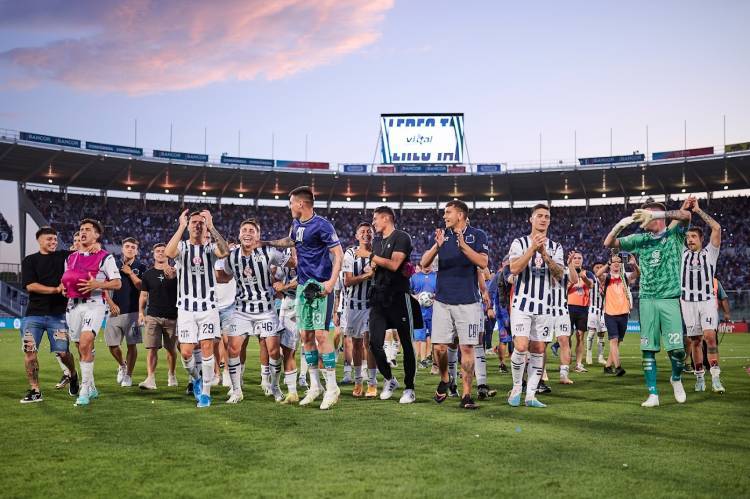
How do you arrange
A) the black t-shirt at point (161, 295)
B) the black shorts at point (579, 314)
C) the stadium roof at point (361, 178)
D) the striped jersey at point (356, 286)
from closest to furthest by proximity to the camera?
1. the striped jersey at point (356, 286)
2. the black t-shirt at point (161, 295)
3. the black shorts at point (579, 314)
4. the stadium roof at point (361, 178)

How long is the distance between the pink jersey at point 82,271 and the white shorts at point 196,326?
123 cm

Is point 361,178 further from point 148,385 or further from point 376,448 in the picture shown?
point 376,448

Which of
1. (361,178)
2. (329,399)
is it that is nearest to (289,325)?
(329,399)

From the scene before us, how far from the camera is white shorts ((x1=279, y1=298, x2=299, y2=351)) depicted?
8.88 m

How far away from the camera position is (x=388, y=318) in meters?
8.75

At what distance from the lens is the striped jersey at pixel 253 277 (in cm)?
870

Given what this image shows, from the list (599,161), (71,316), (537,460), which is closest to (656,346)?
(537,460)

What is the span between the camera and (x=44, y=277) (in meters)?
8.88

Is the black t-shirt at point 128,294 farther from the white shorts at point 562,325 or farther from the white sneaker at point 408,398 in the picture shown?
the white shorts at point 562,325

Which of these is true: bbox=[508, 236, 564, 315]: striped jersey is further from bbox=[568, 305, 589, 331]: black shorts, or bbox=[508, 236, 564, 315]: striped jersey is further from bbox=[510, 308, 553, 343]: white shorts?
bbox=[568, 305, 589, 331]: black shorts

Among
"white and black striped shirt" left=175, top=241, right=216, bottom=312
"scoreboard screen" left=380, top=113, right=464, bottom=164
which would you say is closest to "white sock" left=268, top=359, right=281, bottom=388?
"white and black striped shirt" left=175, top=241, right=216, bottom=312

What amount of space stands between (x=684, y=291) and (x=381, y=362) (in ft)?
17.0

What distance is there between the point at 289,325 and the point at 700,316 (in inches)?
253

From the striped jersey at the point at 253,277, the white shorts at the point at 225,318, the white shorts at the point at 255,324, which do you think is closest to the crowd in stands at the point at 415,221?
the white shorts at the point at 225,318
